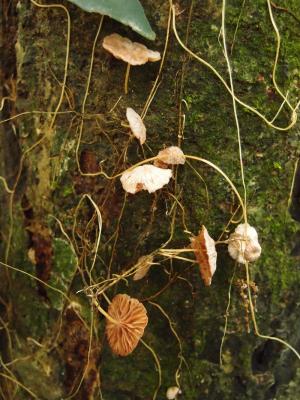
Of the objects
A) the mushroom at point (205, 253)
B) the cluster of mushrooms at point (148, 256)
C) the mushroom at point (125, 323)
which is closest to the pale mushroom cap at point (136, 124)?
Result: the cluster of mushrooms at point (148, 256)

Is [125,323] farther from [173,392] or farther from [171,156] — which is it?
[171,156]

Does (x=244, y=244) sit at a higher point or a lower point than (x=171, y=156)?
lower

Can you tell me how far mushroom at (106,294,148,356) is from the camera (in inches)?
48.3

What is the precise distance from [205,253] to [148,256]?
138mm

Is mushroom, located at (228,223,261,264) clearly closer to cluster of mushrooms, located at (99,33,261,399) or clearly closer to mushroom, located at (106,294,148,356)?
cluster of mushrooms, located at (99,33,261,399)

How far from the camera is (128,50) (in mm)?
1213

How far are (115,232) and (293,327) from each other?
47cm

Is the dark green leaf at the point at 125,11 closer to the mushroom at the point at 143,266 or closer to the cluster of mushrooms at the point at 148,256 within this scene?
the cluster of mushrooms at the point at 148,256

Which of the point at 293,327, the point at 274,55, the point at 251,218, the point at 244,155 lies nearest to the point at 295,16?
the point at 274,55

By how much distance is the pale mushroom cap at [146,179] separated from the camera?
1.20 meters

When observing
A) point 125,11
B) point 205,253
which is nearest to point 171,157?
point 205,253

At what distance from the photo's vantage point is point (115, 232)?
4.24ft

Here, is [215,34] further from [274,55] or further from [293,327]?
[293,327]

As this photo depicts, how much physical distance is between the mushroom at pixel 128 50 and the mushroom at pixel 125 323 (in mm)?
503
